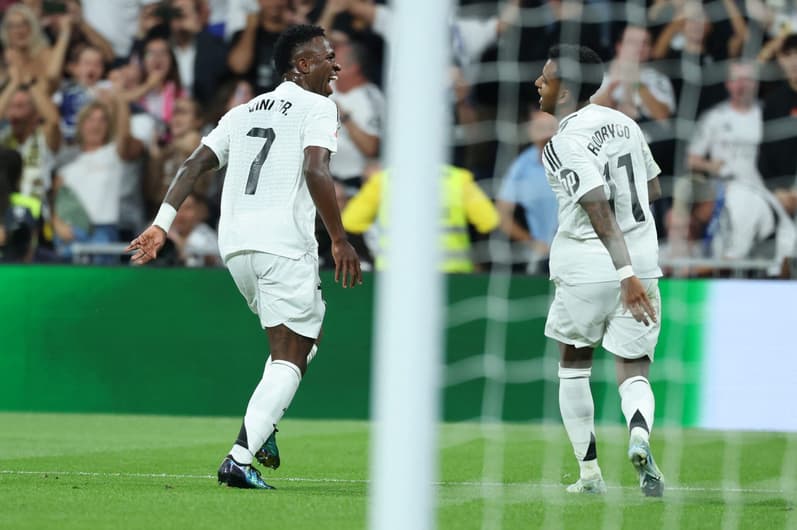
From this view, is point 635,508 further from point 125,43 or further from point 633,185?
point 125,43

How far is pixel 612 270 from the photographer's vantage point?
6.97 meters

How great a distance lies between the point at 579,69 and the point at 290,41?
135 cm

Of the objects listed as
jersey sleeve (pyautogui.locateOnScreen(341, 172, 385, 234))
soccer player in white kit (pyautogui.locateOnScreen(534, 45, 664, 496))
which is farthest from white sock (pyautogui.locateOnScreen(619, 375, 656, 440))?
jersey sleeve (pyautogui.locateOnScreen(341, 172, 385, 234))

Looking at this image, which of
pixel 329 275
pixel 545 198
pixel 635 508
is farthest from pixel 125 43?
pixel 635 508

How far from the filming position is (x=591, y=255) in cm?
696

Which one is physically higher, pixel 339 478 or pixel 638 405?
pixel 638 405

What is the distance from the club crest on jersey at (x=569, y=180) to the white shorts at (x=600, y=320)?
51 centimetres

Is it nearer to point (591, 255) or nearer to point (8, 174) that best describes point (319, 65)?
point (591, 255)

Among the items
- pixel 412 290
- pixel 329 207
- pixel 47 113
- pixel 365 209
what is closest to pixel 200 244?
pixel 365 209

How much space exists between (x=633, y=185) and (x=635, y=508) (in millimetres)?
1528

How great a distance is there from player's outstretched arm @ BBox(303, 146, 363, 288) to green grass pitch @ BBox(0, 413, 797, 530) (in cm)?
98

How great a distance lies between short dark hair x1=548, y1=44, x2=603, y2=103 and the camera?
6.86 m

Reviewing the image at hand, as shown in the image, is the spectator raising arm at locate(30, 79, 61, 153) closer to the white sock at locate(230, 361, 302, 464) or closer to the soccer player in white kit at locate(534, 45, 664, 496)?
the white sock at locate(230, 361, 302, 464)

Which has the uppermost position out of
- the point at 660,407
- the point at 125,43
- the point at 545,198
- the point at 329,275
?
the point at 125,43
